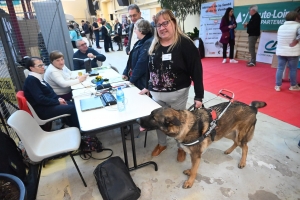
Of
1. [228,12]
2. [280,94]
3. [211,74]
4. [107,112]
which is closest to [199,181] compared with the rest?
[107,112]

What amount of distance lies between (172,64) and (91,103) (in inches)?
35.5

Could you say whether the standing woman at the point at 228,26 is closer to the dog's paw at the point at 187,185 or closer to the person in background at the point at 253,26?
the person in background at the point at 253,26

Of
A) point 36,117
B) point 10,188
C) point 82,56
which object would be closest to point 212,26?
point 82,56

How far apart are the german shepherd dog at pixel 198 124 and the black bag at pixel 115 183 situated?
509 millimetres

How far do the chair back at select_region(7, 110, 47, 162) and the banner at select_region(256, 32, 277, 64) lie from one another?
18.9 ft

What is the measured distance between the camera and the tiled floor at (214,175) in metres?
1.67

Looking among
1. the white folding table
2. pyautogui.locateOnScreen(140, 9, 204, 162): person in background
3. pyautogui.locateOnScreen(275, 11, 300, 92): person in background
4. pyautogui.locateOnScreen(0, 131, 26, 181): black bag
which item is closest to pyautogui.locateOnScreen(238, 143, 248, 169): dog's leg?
pyautogui.locateOnScreen(140, 9, 204, 162): person in background

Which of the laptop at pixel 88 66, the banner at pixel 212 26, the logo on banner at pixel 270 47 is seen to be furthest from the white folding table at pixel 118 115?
the banner at pixel 212 26

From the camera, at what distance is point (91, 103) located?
1902 millimetres

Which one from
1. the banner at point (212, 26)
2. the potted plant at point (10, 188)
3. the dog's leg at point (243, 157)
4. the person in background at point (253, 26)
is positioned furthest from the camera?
the banner at point (212, 26)

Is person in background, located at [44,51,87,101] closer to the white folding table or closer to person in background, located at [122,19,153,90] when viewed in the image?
the white folding table

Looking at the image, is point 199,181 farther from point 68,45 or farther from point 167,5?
point 167,5

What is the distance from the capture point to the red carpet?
290 cm

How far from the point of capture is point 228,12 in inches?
210
